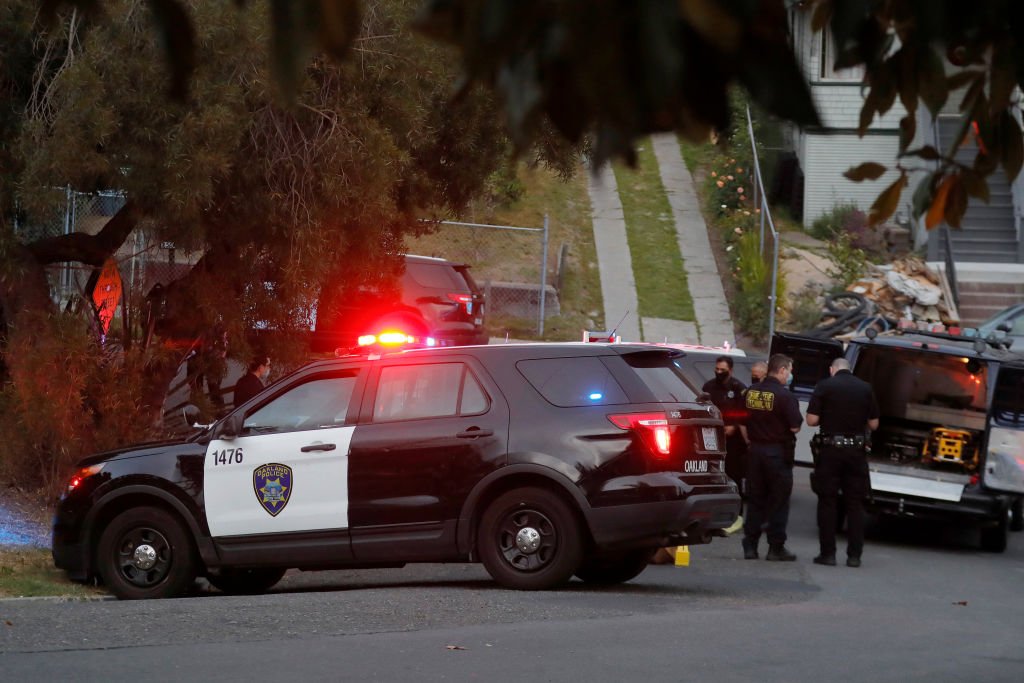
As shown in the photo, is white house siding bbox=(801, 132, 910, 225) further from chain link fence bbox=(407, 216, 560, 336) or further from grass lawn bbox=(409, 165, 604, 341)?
chain link fence bbox=(407, 216, 560, 336)

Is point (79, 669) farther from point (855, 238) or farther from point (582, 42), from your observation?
point (855, 238)

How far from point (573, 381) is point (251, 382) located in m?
4.57

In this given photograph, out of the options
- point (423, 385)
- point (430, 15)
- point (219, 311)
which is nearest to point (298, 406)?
point (423, 385)

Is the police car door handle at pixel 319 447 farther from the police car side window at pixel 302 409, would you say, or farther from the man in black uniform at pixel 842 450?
the man in black uniform at pixel 842 450

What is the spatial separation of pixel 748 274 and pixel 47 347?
52.5 feet

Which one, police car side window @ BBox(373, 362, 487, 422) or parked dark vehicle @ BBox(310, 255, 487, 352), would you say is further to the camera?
parked dark vehicle @ BBox(310, 255, 487, 352)

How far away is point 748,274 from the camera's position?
1027 inches

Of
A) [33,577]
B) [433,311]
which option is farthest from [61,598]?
[433,311]

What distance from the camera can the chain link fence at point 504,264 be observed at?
25859 mm

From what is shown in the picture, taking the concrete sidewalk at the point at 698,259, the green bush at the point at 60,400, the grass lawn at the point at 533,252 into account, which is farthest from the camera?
the grass lawn at the point at 533,252

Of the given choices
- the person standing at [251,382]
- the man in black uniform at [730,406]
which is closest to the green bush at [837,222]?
the man in black uniform at [730,406]

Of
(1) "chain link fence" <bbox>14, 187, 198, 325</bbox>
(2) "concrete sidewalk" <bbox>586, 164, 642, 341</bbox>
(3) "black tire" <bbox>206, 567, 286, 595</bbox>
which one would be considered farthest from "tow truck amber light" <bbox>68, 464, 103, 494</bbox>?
(2) "concrete sidewalk" <bbox>586, 164, 642, 341</bbox>

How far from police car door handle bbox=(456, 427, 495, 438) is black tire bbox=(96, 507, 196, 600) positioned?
210 centimetres

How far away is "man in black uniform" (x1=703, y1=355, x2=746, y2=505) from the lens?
15.0 meters
